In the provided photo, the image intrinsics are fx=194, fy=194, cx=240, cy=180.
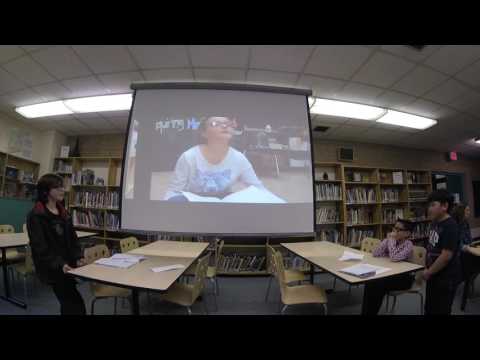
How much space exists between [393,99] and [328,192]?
190cm

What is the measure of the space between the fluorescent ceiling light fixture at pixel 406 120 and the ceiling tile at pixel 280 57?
2.14m

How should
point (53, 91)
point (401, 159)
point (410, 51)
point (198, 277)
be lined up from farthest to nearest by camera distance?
point (401, 159)
point (53, 91)
point (410, 51)
point (198, 277)

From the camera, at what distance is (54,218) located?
157cm

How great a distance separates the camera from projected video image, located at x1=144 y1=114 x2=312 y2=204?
225 centimetres

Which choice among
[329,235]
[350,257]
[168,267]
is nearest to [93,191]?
[168,267]

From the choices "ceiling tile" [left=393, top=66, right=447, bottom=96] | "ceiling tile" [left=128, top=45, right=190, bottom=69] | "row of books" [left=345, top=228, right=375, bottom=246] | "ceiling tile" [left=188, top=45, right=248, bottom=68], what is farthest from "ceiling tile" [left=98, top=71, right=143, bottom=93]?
"row of books" [left=345, top=228, right=375, bottom=246]

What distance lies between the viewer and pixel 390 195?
4543mm

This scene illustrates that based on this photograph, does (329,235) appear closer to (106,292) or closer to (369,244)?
(369,244)

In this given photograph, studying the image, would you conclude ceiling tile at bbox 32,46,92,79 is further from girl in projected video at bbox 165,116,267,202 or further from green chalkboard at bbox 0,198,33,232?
green chalkboard at bbox 0,198,33,232

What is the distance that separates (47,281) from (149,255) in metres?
0.81

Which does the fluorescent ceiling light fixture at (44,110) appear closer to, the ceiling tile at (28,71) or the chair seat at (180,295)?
the ceiling tile at (28,71)
